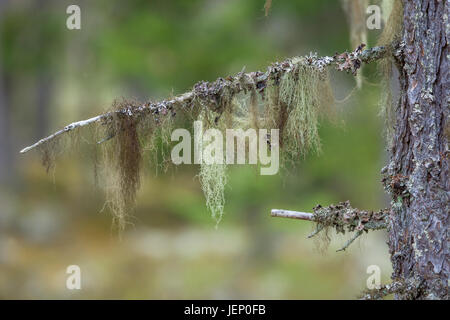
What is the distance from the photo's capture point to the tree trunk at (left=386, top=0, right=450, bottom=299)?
2.77 m

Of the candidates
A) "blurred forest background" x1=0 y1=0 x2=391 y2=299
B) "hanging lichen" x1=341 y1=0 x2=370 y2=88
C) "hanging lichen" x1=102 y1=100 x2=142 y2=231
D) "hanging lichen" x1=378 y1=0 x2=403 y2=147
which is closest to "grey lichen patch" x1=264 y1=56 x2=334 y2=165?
"hanging lichen" x1=378 y1=0 x2=403 y2=147

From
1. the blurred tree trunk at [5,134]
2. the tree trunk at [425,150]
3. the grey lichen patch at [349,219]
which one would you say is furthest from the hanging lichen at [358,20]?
the blurred tree trunk at [5,134]

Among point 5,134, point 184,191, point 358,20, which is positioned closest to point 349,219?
point 358,20

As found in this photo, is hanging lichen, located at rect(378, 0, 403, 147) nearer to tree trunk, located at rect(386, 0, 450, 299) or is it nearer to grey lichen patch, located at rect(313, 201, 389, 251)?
tree trunk, located at rect(386, 0, 450, 299)

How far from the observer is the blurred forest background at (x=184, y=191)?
9.48m

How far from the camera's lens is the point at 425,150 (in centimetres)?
281

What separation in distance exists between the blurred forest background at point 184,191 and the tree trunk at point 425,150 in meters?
Result: 3.99

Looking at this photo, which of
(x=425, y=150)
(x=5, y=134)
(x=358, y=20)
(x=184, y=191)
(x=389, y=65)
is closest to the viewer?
(x=425, y=150)

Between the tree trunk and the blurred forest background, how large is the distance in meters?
3.99

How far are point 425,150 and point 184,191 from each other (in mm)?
11902

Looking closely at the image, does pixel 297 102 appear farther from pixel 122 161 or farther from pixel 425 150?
pixel 122 161

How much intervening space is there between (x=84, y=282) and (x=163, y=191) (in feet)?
14.2

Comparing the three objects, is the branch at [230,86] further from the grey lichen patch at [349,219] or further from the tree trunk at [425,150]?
the grey lichen patch at [349,219]
